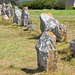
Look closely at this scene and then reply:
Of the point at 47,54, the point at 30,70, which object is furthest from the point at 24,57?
the point at 47,54

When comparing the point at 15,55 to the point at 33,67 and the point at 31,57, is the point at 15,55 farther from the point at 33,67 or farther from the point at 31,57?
the point at 33,67

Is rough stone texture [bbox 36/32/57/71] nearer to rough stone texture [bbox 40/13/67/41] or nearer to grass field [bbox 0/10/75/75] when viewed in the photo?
grass field [bbox 0/10/75/75]

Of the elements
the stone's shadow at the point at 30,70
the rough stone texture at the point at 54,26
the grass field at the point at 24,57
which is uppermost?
the rough stone texture at the point at 54,26

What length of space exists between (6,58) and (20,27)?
12532 millimetres

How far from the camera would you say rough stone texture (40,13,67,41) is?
1894 centimetres

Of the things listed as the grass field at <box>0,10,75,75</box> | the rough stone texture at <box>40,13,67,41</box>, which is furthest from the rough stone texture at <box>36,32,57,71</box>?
the rough stone texture at <box>40,13,67,41</box>

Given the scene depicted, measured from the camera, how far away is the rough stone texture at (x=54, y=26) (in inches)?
746

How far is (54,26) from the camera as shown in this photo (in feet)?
64.1

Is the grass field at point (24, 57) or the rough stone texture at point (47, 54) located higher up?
the rough stone texture at point (47, 54)

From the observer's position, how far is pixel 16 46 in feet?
58.0

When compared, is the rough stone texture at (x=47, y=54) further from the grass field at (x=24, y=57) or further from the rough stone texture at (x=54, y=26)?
the rough stone texture at (x=54, y=26)

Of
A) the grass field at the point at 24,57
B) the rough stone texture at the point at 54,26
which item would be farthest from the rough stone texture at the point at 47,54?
the rough stone texture at the point at 54,26

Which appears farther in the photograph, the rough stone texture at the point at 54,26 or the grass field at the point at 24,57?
the rough stone texture at the point at 54,26

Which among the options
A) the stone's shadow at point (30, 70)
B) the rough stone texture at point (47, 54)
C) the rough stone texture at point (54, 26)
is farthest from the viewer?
the rough stone texture at point (54, 26)
